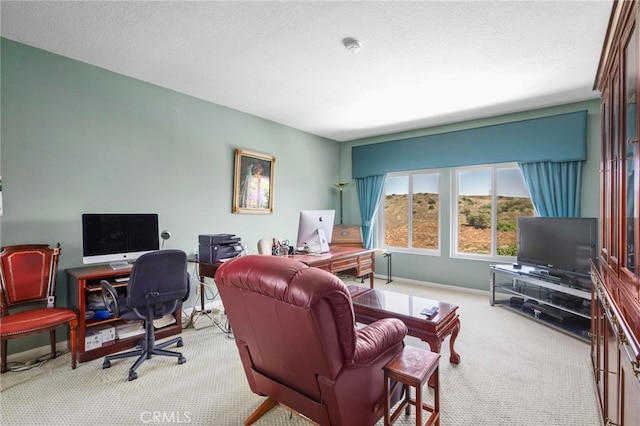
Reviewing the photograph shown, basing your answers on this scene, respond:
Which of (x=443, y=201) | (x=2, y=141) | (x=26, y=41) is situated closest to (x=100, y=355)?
(x=2, y=141)

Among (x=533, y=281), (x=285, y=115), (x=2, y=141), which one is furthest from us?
(x=285, y=115)

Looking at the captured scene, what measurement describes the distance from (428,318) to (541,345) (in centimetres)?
148

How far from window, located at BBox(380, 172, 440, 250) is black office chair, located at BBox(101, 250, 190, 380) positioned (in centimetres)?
393

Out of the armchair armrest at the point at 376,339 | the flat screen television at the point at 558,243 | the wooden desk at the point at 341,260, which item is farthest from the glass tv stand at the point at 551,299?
the armchair armrest at the point at 376,339

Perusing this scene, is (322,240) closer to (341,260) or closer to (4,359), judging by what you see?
(341,260)

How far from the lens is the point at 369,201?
18.8ft

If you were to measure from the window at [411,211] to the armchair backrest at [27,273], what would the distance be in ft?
15.5

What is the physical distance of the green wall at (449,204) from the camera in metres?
3.75

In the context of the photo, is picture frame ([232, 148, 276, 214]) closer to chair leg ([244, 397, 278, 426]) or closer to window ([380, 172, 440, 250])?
window ([380, 172, 440, 250])

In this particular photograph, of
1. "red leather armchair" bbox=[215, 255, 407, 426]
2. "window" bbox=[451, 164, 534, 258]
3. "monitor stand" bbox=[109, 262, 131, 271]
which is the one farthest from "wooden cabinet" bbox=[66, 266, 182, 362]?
"window" bbox=[451, 164, 534, 258]

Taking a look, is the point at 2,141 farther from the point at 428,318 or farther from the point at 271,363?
the point at 428,318

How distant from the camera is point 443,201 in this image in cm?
501

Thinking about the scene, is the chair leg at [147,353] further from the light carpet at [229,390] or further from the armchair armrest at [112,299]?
the armchair armrest at [112,299]

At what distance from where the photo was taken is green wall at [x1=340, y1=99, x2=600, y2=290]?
3.75 meters
